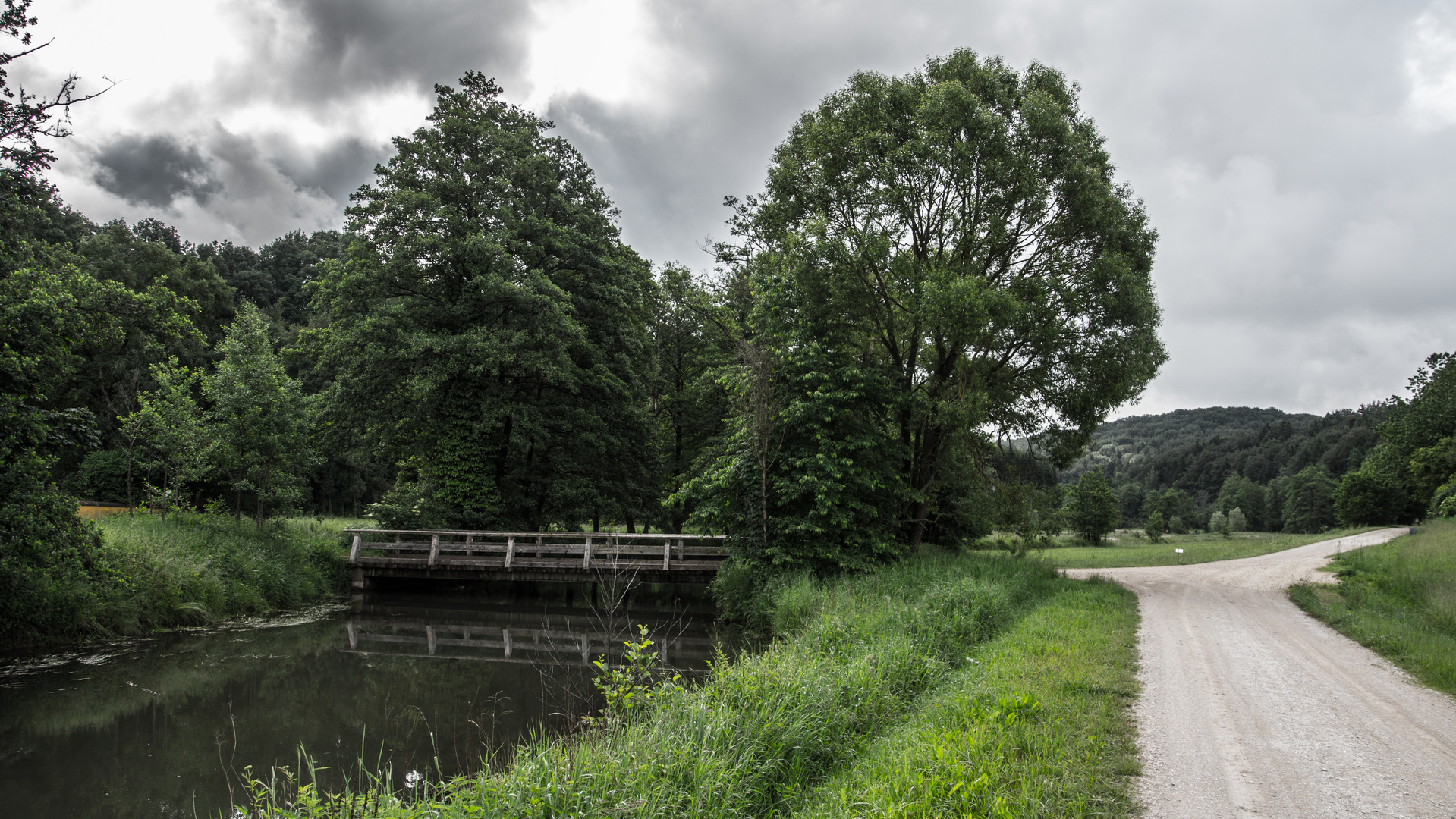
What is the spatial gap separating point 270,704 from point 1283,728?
486 inches

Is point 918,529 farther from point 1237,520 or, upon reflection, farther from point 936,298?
point 1237,520

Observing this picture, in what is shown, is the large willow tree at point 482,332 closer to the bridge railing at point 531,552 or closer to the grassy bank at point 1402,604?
the bridge railing at point 531,552

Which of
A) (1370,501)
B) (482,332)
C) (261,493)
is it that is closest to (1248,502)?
(1370,501)

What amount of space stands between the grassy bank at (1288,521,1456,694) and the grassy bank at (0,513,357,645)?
20.0 metres

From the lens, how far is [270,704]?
973 cm

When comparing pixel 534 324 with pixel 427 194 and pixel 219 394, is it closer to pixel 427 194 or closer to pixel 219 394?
Answer: pixel 427 194

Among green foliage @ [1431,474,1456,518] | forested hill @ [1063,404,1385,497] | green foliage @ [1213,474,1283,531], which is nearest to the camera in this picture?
green foliage @ [1431,474,1456,518]

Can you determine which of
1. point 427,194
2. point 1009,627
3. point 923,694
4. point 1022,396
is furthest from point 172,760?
point 1022,396

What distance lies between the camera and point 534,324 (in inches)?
811

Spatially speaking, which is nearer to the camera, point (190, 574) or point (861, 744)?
point (861, 744)

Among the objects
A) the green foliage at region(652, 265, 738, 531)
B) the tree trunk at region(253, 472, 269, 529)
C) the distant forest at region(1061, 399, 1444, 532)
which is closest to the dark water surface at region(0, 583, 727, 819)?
the tree trunk at region(253, 472, 269, 529)

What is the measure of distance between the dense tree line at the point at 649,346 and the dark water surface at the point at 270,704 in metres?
2.45

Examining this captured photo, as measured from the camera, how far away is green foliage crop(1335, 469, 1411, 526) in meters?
55.5

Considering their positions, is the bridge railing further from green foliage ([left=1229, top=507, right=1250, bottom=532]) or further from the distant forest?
green foliage ([left=1229, top=507, right=1250, bottom=532])
